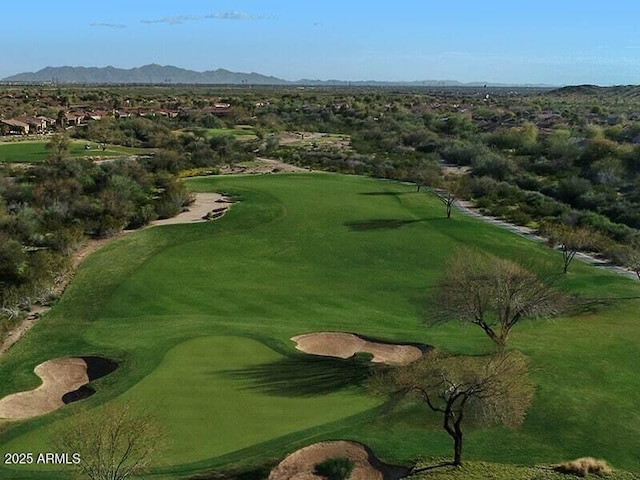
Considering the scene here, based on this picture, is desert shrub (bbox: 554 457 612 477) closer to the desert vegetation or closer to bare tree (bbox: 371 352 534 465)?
the desert vegetation

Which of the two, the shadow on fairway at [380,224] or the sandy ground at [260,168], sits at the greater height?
the sandy ground at [260,168]

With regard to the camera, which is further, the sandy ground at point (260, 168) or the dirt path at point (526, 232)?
the sandy ground at point (260, 168)

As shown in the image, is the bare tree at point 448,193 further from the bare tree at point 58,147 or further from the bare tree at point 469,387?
the bare tree at point 58,147

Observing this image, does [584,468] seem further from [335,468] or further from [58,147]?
[58,147]

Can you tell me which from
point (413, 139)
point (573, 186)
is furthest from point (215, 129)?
point (573, 186)

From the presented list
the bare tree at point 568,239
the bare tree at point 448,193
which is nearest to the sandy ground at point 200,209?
the bare tree at point 448,193

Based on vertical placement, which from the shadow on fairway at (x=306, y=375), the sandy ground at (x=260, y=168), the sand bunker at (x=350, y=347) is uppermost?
the sandy ground at (x=260, y=168)

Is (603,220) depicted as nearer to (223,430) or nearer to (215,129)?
(223,430)
